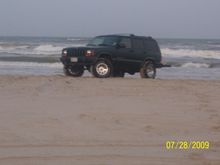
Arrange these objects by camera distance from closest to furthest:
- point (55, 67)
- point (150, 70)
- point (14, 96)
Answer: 1. point (14, 96)
2. point (150, 70)
3. point (55, 67)

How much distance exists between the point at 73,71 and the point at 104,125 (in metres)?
9.63

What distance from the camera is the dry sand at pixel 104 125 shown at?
585cm

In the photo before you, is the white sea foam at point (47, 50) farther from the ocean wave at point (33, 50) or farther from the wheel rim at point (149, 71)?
the wheel rim at point (149, 71)

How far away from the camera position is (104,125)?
7.47 m

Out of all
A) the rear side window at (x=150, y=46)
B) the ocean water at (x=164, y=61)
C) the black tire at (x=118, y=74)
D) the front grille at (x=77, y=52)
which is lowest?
the ocean water at (x=164, y=61)

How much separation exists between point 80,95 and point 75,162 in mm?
5065

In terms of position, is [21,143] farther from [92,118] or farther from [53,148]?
[92,118]

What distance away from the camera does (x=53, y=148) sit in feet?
20.1

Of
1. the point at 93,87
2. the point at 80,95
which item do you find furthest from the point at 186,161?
the point at 93,87

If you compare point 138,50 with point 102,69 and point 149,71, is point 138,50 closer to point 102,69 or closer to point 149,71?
point 149,71

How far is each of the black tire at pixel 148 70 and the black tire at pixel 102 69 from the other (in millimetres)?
1232

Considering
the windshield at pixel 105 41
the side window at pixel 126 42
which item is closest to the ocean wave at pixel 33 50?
the windshield at pixel 105 41

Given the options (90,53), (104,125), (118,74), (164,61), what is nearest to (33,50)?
(164,61)

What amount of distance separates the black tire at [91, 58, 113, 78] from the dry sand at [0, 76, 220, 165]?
4.11 metres
